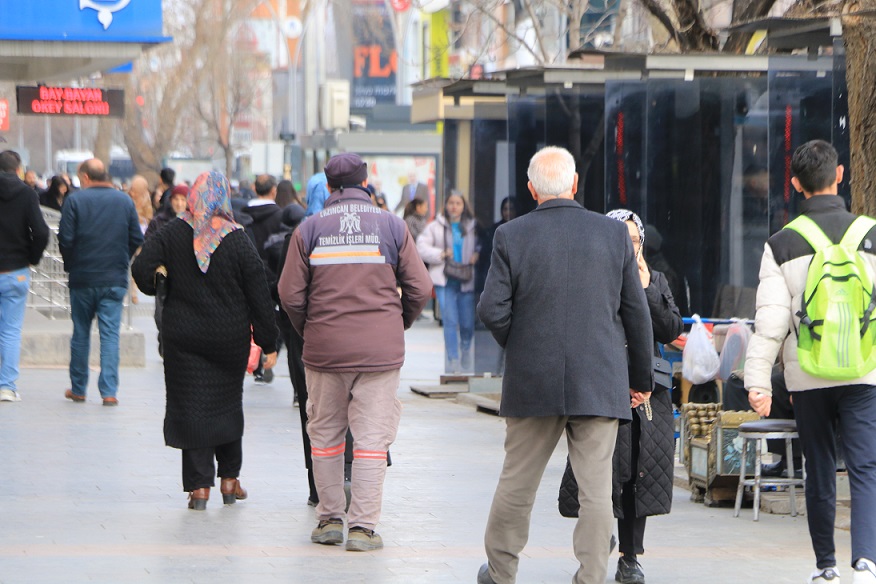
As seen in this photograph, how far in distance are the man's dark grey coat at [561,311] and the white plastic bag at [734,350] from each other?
163 inches

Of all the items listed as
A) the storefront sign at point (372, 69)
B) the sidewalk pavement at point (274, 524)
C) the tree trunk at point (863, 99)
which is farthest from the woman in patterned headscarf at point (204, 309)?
the storefront sign at point (372, 69)

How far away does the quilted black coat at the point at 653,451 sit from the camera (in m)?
6.53

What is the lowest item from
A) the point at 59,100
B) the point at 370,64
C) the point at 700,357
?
the point at 700,357

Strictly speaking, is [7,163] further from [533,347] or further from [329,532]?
[533,347]

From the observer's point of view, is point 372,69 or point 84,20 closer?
point 84,20

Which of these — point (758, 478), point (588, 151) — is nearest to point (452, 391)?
point (588, 151)

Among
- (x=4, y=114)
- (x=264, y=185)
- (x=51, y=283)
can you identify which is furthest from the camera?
(x=4, y=114)

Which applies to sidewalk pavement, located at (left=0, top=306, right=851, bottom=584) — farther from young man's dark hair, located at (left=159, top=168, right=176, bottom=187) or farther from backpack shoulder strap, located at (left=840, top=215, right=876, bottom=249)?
young man's dark hair, located at (left=159, top=168, right=176, bottom=187)

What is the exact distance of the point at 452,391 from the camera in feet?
47.0

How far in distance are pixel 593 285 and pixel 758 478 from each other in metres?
2.73

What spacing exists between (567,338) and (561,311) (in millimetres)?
103

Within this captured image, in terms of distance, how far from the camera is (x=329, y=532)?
290 inches

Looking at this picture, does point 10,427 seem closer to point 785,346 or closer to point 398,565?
point 398,565

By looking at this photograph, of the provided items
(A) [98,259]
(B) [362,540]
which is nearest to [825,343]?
(B) [362,540]
